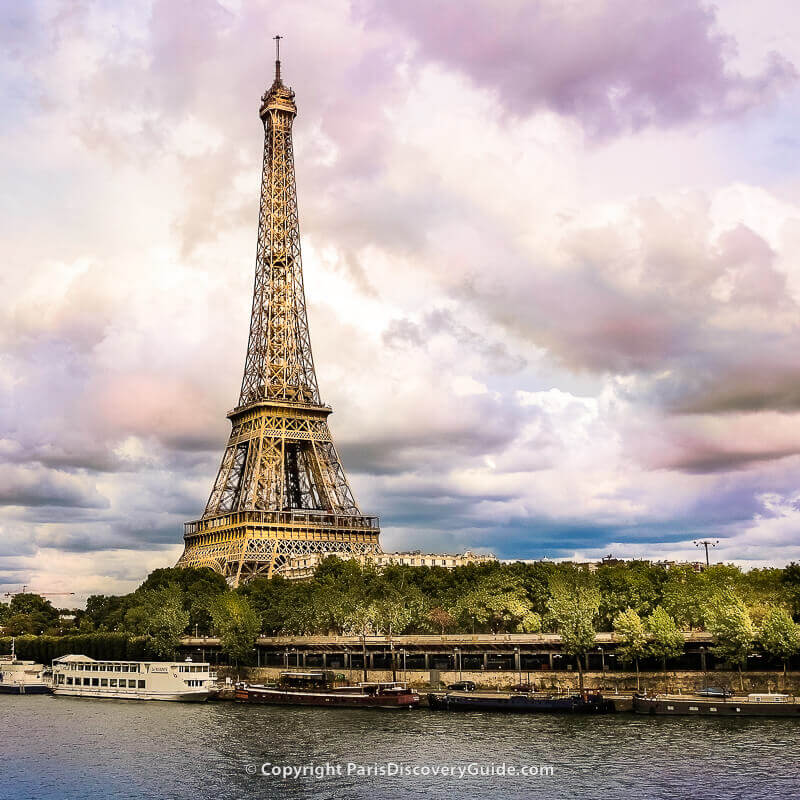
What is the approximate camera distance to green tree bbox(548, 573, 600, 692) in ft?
360

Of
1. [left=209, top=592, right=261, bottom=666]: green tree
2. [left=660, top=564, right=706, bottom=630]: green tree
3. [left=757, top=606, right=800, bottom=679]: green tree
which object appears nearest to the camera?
[left=757, top=606, right=800, bottom=679]: green tree

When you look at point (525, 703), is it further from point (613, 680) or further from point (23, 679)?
point (23, 679)

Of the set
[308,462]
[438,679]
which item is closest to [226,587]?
[308,462]

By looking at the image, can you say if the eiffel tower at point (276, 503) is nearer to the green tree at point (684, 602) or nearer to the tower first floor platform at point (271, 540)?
the tower first floor platform at point (271, 540)

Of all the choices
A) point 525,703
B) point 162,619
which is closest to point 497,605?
point 525,703

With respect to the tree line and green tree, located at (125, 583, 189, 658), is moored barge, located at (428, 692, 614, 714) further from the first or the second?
green tree, located at (125, 583, 189, 658)

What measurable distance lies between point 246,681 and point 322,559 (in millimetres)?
42186

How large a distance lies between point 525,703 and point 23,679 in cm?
7513

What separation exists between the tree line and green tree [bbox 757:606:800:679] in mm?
99

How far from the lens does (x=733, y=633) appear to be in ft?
338

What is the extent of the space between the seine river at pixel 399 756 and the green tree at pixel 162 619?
137ft

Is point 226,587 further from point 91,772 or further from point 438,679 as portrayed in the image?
point 91,772

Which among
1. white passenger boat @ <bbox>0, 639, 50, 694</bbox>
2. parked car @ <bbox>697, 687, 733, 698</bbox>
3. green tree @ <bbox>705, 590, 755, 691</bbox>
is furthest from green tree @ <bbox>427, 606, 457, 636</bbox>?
white passenger boat @ <bbox>0, 639, 50, 694</bbox>

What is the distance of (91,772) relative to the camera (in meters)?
73.1
